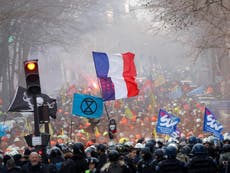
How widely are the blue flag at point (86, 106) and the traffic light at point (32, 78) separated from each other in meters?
4.66

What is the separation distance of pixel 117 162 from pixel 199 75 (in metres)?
69.3

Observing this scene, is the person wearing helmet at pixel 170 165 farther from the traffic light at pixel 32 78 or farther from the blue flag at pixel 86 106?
the blue flag at pixel 86 106

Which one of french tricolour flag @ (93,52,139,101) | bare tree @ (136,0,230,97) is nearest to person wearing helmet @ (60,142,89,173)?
french tricolour flag @ (93,52,139,101)

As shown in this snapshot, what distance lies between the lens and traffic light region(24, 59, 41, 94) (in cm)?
1229

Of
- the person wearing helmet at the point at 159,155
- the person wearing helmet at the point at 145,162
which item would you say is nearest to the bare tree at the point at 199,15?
the person wearing helmet at the point at 145,162

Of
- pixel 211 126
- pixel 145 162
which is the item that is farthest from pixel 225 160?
pixel 211 126

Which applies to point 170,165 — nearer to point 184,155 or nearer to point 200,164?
point 200,164

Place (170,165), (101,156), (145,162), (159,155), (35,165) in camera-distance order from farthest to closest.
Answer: (101,156) < (145,162) < (159,155) < (35,165) < (170,165)

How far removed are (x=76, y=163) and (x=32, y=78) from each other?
2304 millimetres

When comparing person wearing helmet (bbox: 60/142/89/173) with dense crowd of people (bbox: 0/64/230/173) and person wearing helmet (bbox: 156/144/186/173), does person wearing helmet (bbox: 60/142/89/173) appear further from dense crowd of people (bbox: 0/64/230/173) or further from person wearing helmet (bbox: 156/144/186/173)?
person wearing helmet (bbox: 156/144/186/173)

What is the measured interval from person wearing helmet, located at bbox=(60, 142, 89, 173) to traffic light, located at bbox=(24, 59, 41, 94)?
1818 mm

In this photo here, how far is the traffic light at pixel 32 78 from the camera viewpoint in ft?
40.3

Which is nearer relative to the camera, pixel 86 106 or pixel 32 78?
pixel 32 78

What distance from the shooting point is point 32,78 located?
40.9 ft
